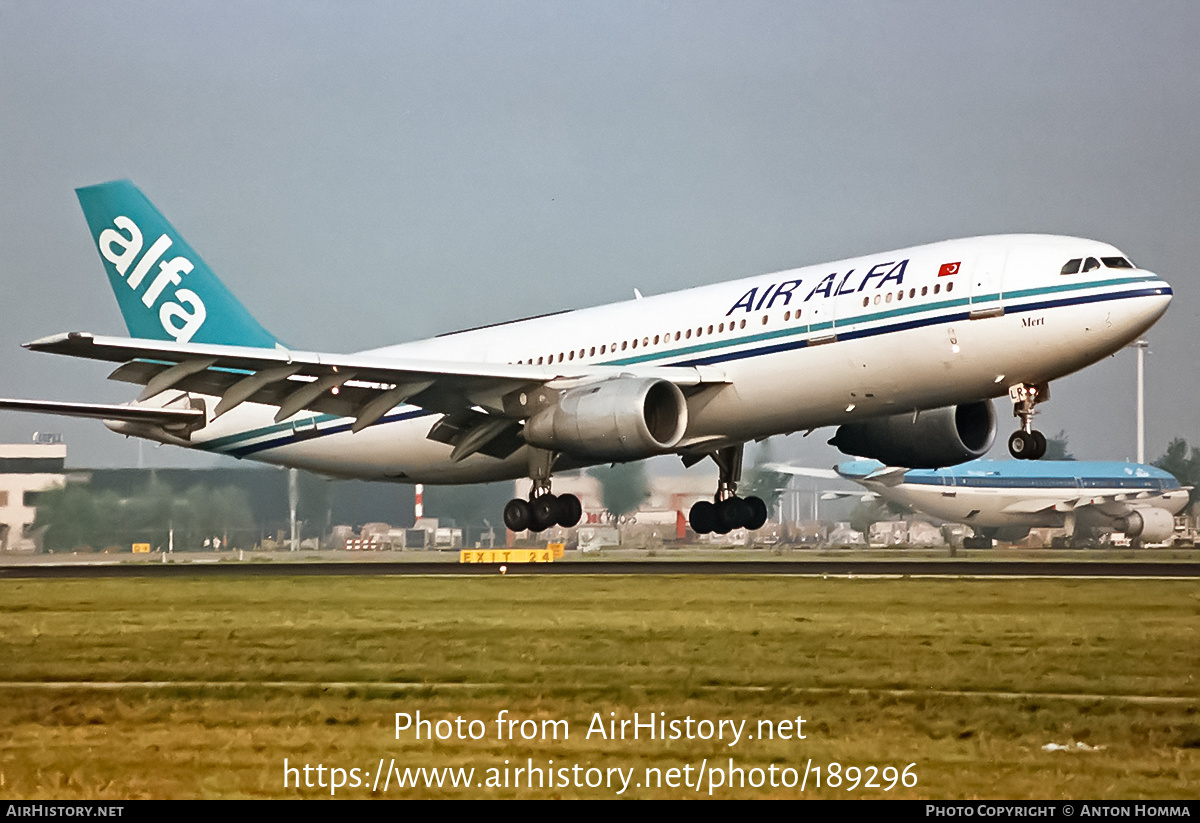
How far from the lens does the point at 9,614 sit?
2052cm

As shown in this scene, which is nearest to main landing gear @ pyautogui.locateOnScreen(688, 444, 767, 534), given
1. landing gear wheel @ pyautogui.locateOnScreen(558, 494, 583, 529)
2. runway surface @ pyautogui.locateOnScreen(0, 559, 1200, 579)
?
runway surface @ pyautogui.locateOnScreen(0, 559, 1200, 579)

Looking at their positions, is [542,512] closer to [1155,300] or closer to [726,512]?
[726,512]

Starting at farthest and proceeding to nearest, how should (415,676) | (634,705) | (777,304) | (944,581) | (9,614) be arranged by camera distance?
(777,304)
(944,581)
(9,614)
(415,676)
(634,705)

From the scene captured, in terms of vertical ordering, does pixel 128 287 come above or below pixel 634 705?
above

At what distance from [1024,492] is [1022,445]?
3473 centimetres

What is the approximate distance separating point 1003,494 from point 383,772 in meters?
53.9

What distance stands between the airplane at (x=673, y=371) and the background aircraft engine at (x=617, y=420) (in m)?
0.04

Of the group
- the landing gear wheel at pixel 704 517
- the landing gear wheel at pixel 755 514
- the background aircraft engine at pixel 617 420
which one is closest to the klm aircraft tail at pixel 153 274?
the background aircraft engine at pixel 617 420

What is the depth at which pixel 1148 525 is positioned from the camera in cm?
5581

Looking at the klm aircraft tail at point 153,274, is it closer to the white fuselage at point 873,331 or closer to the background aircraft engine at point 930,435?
the white fuselage at point 873,331

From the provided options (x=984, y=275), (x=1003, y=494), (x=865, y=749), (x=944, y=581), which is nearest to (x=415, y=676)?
(x=865, y=749)
